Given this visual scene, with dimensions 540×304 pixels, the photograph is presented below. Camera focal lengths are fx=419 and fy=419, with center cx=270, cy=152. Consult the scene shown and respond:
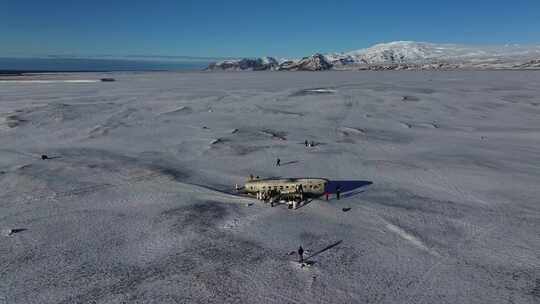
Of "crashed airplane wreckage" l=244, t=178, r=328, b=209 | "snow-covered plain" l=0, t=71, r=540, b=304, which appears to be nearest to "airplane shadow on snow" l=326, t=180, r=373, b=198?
"snow-covered plain" l=0, t=71, r=540, b=304

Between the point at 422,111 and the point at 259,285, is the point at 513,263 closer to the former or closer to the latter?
the point at 259,285

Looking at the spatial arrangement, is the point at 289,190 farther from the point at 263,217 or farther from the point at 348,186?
the point at 348,186

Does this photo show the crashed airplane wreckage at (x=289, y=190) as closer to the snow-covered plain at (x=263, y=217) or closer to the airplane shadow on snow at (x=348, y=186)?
the snow-covered plain at (x=263, y=217)

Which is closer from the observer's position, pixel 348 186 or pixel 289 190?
pixel 289 190

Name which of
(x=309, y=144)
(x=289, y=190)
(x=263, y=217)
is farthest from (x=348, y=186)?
(x=309, y=144)

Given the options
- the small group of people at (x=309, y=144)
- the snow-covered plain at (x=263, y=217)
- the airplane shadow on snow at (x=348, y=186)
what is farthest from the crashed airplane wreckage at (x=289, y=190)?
the small group of people at (x=309, y=144)

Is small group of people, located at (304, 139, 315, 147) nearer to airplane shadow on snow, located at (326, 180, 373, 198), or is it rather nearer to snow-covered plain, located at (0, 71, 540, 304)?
snow-covered plain, located at (0, 71, 540, 304)
